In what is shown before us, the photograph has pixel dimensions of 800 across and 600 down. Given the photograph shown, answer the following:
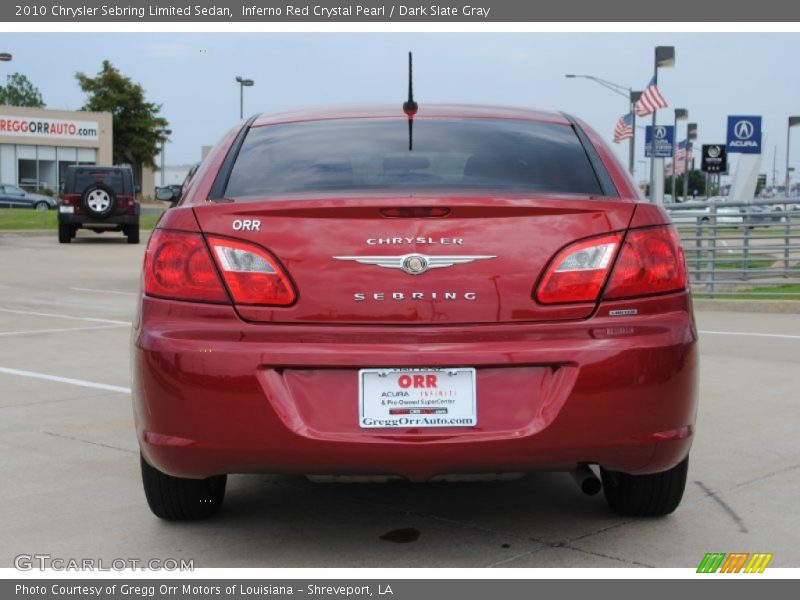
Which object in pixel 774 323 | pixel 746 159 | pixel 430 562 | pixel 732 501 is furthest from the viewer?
pixel 746 159

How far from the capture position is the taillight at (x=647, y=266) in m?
3.88

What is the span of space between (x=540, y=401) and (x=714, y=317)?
10341 millimetres

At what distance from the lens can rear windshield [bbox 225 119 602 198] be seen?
4211mm

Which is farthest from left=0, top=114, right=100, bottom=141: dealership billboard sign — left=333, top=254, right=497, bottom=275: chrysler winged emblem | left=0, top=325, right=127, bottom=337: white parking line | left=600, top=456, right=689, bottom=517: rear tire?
left=333, top=254, right=497, bottom=275: chrysler winged emblem

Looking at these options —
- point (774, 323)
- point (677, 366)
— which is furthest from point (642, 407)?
point (774, 323)

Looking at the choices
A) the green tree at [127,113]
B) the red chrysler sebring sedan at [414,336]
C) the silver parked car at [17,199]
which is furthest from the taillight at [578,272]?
the green tree at [127,113]

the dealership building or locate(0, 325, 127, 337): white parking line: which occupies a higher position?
the dealership building

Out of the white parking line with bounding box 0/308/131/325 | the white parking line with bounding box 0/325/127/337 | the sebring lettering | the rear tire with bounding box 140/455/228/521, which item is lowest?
the white parking line with bounding box 0/308/131/325

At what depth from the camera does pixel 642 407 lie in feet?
12.6

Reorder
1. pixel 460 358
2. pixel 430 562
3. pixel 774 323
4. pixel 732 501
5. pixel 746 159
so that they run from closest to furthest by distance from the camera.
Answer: pixel 460 358 < pixel 430 562 < pixel 732 501 < pixel 774 323 < pixel 746 159

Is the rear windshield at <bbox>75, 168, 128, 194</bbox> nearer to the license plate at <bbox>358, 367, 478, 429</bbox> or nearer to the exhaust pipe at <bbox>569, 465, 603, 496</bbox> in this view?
the exhaust pipe at <bbox>569, 465, 603, 496</bbox>

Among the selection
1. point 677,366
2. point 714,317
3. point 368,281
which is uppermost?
point 368,281

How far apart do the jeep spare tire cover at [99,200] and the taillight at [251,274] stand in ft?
85.5

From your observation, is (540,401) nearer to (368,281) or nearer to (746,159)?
(368,281)
